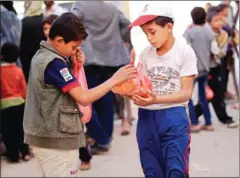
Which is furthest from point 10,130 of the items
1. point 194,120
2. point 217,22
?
point 217,22

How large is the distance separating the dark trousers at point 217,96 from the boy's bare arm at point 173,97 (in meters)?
3.42

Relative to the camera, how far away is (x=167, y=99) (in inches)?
113

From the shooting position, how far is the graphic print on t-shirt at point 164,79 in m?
2.98

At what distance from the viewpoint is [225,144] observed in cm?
561

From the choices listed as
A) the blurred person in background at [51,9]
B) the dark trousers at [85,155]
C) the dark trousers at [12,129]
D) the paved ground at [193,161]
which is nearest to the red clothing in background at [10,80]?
the dark trousers at [12,129]

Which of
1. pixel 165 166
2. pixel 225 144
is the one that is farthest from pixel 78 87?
pixel 225 144

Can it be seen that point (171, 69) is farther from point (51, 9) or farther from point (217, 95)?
point (217, 95)

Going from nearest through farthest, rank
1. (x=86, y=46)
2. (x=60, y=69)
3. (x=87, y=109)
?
(x=60, y=69) < (x=87, y=109) < (x=86, y=46)

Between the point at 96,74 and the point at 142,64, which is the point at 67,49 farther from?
the point at 96,74

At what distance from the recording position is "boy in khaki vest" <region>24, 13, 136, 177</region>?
9.53 ft

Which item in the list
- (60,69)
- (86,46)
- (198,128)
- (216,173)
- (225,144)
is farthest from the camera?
(198,128)

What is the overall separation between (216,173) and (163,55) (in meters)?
1.93

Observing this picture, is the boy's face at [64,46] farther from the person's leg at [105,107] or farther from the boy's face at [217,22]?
the boy's face at [217,22]

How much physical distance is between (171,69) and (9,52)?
260cm
